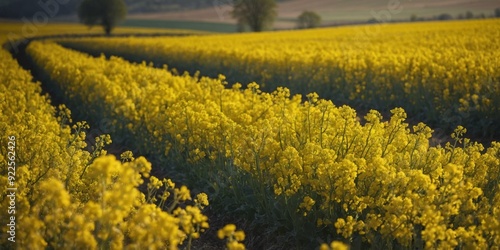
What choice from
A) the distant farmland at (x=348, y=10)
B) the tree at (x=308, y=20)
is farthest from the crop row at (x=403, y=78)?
the tree at (x=308, y=20)

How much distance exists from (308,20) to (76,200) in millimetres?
77312

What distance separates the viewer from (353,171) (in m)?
4.98

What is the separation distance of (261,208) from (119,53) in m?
29.2

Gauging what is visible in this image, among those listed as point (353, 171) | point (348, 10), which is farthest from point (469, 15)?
point (353, 171)

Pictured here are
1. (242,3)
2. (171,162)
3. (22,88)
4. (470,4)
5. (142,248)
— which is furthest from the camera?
(470,4)

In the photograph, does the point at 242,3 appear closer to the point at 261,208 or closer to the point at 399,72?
the point at 399,72

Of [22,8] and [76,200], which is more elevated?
[22,8]

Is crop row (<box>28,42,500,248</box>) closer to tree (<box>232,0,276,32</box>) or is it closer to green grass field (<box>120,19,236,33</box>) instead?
tree (<box>232,0,276,32</box>)

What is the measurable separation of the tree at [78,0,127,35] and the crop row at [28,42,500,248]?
69109 mm

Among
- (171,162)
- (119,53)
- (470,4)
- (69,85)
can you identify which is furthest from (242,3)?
(171,162)

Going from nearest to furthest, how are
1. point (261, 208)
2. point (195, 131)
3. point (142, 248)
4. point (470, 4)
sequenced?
point (142, 248) < point (261, 208) < point (195, 131) < point (470, 4)

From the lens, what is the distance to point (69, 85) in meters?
14.9

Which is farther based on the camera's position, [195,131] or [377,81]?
[377,81]

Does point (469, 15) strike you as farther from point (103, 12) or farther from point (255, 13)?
point (103, 12)
